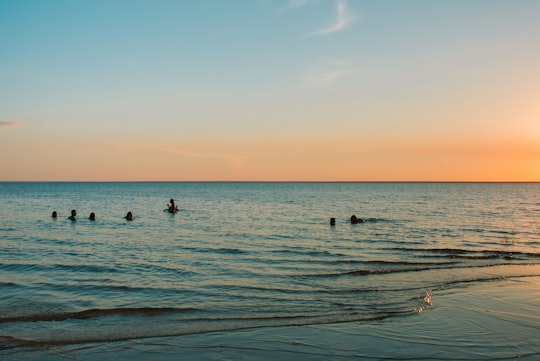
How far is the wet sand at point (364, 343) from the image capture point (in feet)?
28.6

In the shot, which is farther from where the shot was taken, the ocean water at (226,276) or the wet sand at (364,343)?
the ocean water at (226,276)

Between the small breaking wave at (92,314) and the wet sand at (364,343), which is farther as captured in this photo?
the small breaking wave at (92,314)

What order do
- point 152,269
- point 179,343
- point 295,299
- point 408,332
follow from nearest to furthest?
1. point 179,343
2. point 408,332
3. point 295,299
4. point 152,269

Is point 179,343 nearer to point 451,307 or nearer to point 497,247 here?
point 451,307

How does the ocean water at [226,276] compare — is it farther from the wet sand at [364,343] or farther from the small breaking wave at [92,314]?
the wet sand at [364,343]

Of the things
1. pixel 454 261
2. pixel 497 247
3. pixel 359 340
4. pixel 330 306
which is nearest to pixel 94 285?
pixel 330 306

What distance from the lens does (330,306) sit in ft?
42.2

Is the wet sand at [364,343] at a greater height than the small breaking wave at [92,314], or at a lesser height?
greater

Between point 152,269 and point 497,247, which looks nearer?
point 152,269

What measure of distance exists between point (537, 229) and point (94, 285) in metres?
34.1

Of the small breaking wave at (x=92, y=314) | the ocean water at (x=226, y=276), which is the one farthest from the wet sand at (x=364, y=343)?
the small breaking wave at (x=92, y=314)

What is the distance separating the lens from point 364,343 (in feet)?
30.9

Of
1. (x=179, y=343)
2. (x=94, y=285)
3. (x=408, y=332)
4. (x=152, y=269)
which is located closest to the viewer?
(x=179, y=343)

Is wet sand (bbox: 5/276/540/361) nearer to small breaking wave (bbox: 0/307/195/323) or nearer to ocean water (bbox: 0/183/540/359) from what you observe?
ocean water (bbox: 0/183/540/359)
